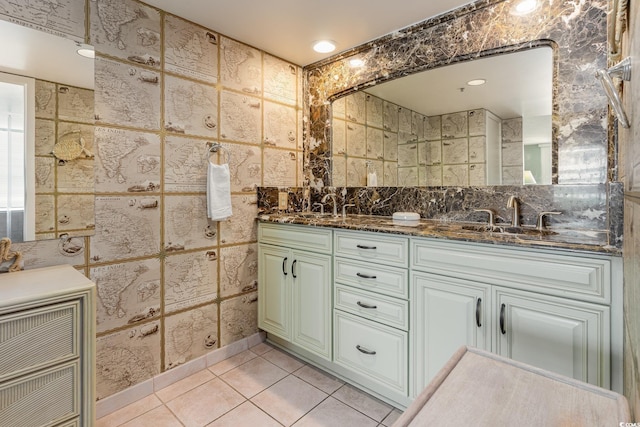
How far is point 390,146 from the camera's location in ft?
7.77

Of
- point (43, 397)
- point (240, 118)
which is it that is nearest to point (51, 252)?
point (43, 397)

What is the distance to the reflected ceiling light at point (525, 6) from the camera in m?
1.69

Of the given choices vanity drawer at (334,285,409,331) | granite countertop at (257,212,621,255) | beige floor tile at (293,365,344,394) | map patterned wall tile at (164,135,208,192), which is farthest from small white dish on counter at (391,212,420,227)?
map patterned wall tile at (164,135,208,192)

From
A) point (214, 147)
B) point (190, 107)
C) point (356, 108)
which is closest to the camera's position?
point (190, 107)

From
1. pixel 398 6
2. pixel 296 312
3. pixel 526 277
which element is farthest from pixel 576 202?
pixel 296 312

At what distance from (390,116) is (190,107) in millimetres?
1392

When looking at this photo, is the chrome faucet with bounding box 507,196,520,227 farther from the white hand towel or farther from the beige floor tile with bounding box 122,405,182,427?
the beige floor tile with bounding box 122,405,182,427

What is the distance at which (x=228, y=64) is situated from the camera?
89.4 inches

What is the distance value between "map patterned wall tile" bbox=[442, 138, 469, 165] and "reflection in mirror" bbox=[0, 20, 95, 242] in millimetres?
2069

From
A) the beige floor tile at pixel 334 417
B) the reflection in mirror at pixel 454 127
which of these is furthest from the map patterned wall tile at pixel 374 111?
the beige floor tile at pixel 334 417

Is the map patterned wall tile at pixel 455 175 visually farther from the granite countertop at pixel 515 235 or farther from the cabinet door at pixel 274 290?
the cabinet door at pixel 274 290

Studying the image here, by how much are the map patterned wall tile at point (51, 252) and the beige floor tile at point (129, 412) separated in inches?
33.2

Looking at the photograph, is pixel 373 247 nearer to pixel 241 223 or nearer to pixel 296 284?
pixel 296 284

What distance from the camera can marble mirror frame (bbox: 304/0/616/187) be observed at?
5.04 feet
